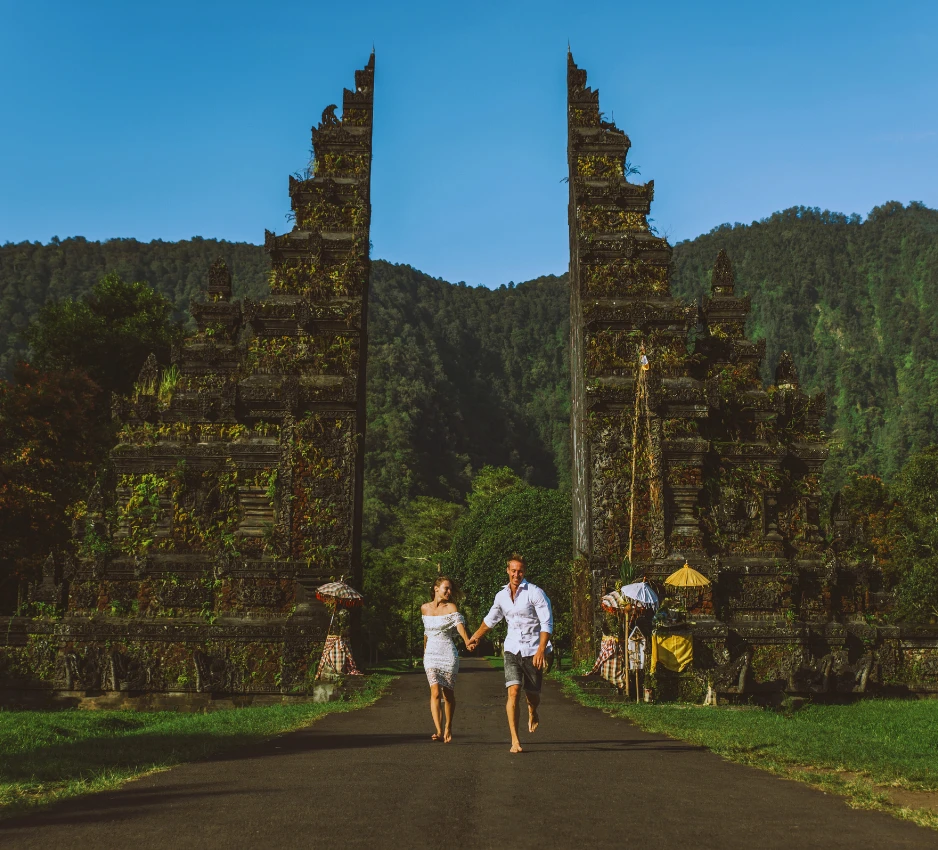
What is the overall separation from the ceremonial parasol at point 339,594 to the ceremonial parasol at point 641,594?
639cm

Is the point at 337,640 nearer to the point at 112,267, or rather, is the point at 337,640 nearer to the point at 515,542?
the point at 515,542

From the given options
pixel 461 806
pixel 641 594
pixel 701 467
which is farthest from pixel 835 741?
pixel 701 467

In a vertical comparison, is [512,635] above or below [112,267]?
below

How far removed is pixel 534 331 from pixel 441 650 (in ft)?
535

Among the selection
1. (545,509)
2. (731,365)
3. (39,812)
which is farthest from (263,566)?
(545,509)

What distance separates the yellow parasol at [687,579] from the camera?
19484 mm

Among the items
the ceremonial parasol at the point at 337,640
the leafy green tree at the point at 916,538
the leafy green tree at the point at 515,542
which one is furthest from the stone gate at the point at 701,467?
the leafy green tree at the point at 515,542

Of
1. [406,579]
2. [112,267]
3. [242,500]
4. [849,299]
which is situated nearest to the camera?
[242,500]

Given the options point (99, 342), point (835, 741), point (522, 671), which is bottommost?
point (835, 741)

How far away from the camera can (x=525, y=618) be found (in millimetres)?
10680

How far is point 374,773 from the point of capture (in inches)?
353

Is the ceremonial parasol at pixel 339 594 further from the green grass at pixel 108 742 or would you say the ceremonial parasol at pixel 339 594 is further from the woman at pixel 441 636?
the woman at pixel 441 636

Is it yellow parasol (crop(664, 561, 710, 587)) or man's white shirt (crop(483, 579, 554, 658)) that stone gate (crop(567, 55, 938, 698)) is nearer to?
yellow parasol (crop(664, 561, 710, 587))

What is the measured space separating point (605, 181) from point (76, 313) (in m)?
23.5
